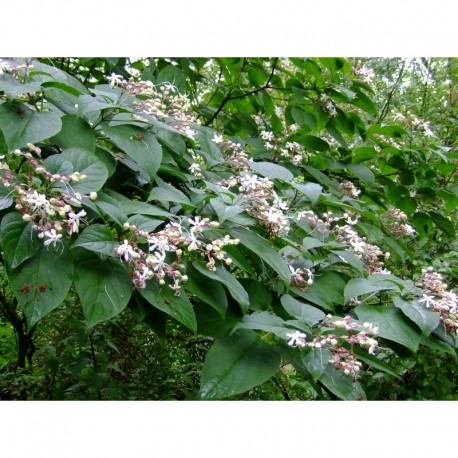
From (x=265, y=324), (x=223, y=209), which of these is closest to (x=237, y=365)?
(x=265, y=324)

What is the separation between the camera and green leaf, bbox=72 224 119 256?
83cm

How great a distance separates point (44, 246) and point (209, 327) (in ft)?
1.15

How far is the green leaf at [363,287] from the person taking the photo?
3.44 ft

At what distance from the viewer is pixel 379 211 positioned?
1.62 metres

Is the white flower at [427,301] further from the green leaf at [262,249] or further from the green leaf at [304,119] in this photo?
the green leaf at [304,119]

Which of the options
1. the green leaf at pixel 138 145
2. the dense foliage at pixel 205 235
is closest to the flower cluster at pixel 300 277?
the dense foliage at pixel 205 235

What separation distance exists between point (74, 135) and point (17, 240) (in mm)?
297

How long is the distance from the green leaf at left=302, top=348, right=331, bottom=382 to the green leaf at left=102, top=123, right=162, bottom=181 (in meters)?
0.46

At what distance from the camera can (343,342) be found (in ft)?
3.13

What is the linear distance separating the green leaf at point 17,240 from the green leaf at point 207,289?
275 millimetres

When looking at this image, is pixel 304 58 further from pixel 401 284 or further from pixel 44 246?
pixel 44 246

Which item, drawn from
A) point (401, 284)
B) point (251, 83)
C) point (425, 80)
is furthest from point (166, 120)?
point (425, 80)

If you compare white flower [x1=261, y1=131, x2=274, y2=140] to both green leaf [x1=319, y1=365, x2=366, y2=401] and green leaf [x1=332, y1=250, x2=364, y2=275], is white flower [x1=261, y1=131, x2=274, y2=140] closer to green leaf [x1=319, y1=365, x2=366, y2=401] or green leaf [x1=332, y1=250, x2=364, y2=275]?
green leaf [x1=332, y1=250, x2=364, y2=275]

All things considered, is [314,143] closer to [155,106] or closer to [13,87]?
[155,106]
